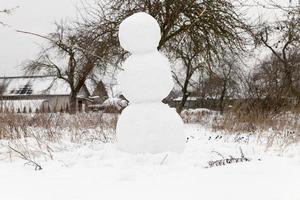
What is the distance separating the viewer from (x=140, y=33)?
4.23m

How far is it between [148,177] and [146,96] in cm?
128

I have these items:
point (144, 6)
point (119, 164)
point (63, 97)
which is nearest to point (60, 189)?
point (119, 164)

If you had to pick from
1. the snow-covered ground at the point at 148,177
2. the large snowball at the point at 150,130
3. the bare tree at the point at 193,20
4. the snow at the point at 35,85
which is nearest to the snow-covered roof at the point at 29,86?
the snow at the point at 35,85

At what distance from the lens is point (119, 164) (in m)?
3.62

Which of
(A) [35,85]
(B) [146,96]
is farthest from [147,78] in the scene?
(A) [35,85]

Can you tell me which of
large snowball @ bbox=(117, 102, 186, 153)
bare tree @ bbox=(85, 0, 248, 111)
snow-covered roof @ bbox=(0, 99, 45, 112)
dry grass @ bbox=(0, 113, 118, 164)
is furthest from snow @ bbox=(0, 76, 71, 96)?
large snowball @ bbox=(117, 102, 186, 153)

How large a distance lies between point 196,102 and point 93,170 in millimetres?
32525

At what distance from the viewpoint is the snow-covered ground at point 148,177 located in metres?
2.61

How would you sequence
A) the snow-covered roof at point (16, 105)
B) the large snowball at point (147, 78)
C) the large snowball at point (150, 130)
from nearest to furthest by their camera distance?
1. the large snowball at point (150, 130)
2. the large snowball at point (147, 78)
3. the snow-covered roof at point (16, 105)

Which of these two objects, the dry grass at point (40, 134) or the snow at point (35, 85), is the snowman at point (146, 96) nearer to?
the dry grass at point (40, 134)

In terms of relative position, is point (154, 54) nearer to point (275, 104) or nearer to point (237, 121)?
point (237, 121)

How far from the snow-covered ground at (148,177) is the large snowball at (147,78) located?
2.39ft

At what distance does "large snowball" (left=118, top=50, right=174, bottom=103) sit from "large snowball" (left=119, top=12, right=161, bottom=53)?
11cm

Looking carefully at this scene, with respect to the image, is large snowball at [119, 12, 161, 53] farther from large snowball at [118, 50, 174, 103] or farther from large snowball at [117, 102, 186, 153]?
large snowball at [117, 102, 186, 153]
